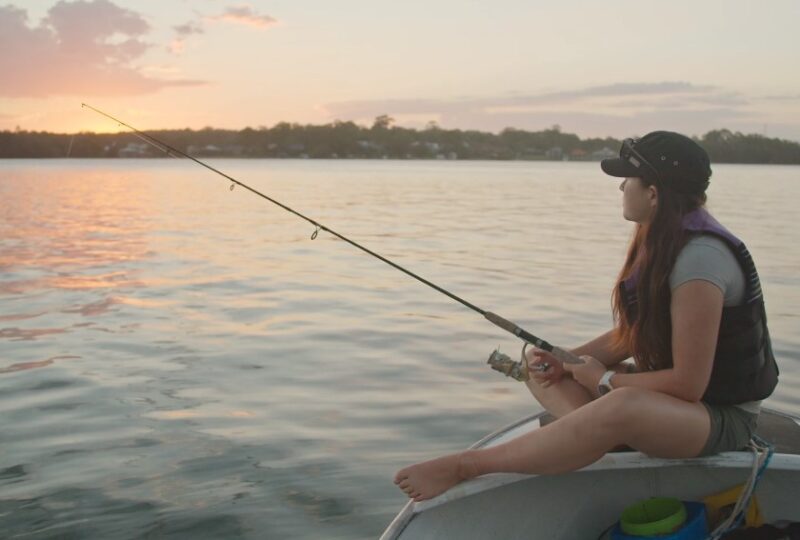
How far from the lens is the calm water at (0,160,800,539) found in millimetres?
5426

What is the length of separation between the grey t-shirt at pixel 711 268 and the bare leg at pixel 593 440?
0.41 metres

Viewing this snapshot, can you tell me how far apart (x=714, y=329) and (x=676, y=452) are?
0.45 metres

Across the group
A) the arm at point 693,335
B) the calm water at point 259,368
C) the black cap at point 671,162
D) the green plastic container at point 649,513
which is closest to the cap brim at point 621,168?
the black cap at point 671,162

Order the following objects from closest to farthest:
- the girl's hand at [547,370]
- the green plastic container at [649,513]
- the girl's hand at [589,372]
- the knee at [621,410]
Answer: the knee at [621,410] → the green plastic container at [649,513] → the girl's hand at [589,372] → the girl's hand at [547,370]

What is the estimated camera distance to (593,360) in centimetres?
407

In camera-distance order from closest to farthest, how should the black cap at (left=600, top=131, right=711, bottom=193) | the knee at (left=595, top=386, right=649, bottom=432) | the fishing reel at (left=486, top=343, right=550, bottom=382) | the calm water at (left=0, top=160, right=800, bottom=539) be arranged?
the knee at (left=595, top=386, right=649, bottom=432)
the black cap at (left=600, top=131, right=711, bottom=193)
the fishing reel at (left=486, top=343, right=550, bottom=382)
the calm water at (left=0, top=160, right=800, bottom=539)

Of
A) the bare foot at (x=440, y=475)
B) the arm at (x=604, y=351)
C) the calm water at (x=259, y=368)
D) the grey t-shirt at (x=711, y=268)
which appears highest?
the grey t-shirt at (x=711, y=268)

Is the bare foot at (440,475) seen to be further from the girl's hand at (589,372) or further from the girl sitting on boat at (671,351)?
the girl's hand at (589,372)

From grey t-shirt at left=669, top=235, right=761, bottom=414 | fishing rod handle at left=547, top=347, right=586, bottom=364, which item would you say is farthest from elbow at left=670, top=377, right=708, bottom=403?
fishing rod handle at left=547, top=347, right=586, bottom=364

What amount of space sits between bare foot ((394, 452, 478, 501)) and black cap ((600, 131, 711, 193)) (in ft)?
4.10

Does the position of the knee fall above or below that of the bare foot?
above

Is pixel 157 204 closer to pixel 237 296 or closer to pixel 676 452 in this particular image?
pixel 237 296

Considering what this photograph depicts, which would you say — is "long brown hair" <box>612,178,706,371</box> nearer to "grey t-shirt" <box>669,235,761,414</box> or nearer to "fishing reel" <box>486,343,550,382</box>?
"grey t-shirt" <box>669,235,761,414</box>

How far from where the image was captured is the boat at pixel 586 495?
3.59 m
